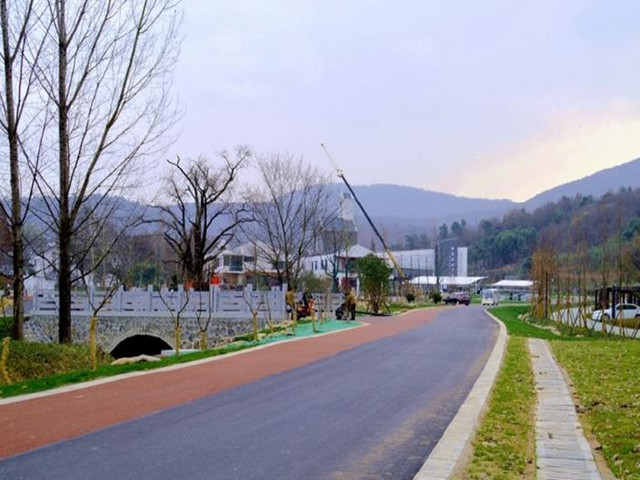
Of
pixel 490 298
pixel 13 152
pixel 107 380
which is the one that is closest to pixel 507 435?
pixel 107 380

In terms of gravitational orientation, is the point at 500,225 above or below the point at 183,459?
above

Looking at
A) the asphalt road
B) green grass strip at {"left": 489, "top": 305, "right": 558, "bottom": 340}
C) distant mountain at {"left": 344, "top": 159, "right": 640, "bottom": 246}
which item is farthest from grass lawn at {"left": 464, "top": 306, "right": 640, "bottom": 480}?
distant mountain at {"left": 344, "top": 159, "right": 640, "bottom": 246}

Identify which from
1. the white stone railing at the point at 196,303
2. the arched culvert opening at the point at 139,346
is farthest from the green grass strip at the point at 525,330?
the arched culvert opening at the point at 139,346

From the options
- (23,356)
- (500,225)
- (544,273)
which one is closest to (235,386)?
(23,356)

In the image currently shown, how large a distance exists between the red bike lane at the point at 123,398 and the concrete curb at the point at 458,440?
349 cm

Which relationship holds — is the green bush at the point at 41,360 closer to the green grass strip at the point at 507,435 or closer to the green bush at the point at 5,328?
the green bush at the point at 5,328

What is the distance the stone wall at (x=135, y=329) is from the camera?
2845 centimetres

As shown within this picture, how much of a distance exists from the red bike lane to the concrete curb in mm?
3494

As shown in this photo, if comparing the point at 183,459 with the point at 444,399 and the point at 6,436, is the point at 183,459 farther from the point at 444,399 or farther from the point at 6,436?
the point at 444,399

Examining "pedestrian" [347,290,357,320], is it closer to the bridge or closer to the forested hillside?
the bridge

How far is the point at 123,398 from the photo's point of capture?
9344 millimetres

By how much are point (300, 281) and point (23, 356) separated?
1445 inches

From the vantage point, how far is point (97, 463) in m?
5.96

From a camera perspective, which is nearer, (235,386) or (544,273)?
(235,386)
